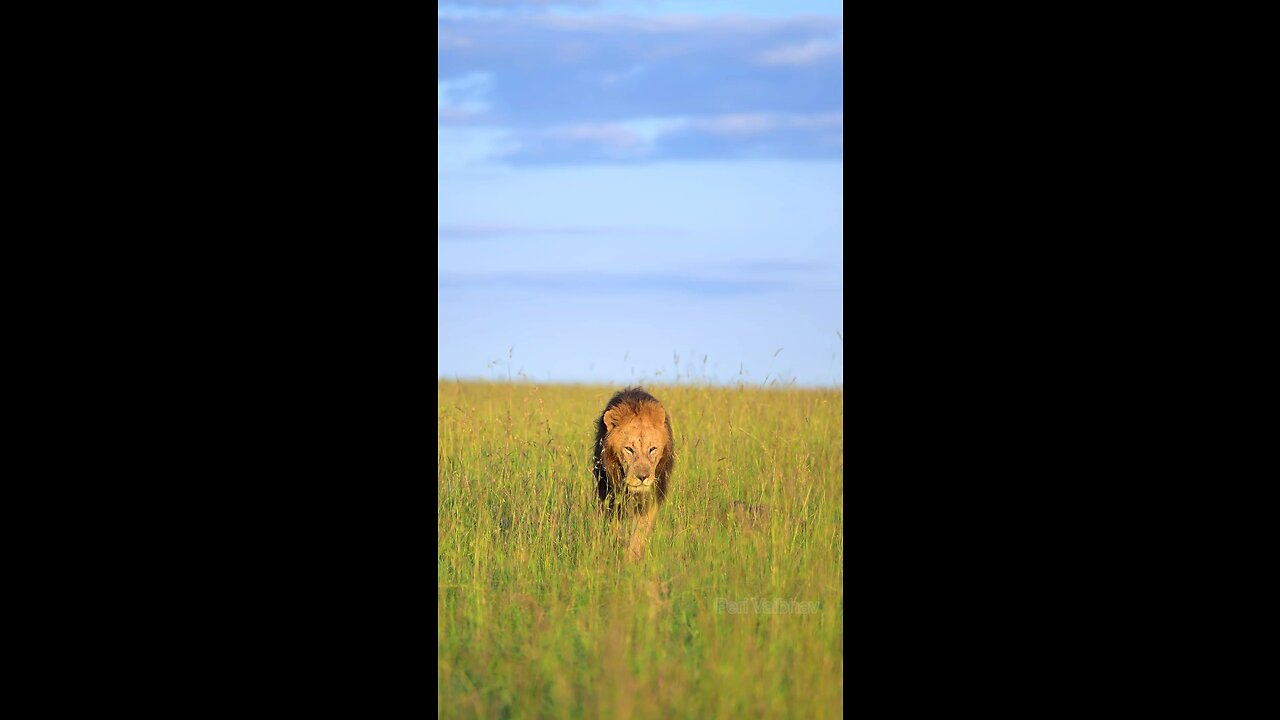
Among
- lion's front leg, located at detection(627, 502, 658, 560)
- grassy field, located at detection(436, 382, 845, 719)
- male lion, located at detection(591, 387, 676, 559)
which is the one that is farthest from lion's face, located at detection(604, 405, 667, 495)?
grassy field, located at detection(436, 382, 845, 719)

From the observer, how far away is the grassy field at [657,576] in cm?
329

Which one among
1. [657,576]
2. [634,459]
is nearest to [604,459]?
[634,459]

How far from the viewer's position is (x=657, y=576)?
450cm

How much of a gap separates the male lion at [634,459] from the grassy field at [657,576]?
0.48ft

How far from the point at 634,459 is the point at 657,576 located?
1.16 meters

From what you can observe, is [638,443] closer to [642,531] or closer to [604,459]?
[604,459]

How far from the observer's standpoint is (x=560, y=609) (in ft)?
13.2

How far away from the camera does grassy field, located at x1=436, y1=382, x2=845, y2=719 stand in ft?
10.8
